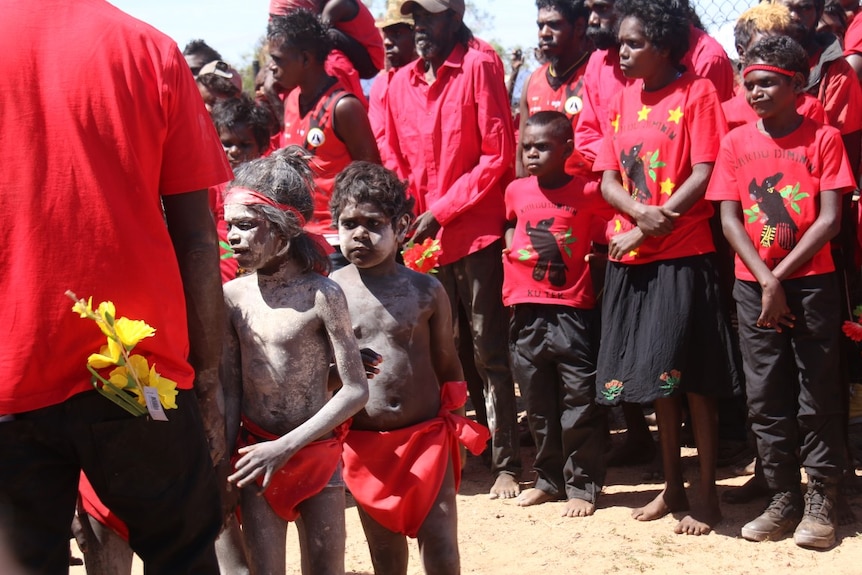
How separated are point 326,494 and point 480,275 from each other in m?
2.72

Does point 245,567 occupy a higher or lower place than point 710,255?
lower

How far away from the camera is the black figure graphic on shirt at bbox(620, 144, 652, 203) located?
17.1 ft

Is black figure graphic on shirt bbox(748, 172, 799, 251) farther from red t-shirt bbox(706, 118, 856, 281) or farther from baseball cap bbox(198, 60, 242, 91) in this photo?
baseball cap bbox(198, 60, 242, 91)

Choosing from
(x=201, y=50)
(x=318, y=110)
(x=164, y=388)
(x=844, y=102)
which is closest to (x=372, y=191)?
(x=164, y=388)

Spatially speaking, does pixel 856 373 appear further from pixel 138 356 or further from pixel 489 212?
pixel 138 356

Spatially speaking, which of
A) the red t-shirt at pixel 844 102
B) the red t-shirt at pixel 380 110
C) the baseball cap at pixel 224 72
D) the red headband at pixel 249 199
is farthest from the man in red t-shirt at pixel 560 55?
the red headband at pixel 249 199

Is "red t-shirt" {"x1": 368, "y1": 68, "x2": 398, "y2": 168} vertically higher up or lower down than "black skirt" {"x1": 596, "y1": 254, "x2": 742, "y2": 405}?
higher up

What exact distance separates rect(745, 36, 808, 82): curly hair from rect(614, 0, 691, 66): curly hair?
41 cm

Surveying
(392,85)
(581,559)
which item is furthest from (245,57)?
(581,559)

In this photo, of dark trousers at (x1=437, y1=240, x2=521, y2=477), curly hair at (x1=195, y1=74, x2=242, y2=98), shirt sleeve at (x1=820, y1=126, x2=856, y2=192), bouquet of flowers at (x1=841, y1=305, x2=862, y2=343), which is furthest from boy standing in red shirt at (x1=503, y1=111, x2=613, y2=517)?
curly hair at (x1=195, y1=74, x2=242, y2=98)

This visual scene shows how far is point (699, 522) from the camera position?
514 cm

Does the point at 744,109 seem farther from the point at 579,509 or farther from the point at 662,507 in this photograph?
the point at 579,509

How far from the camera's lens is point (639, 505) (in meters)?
5.63

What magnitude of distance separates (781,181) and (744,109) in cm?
84
